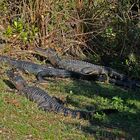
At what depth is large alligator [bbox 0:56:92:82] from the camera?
9.73m

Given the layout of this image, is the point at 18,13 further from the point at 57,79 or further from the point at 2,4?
the point at 57,79

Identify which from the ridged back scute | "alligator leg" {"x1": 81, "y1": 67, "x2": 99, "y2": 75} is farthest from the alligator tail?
"alligator leg" {"x1": 81, "y1": 67, "x2": 99, "y2": 75}

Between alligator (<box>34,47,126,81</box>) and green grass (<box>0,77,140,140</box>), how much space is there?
139 cm

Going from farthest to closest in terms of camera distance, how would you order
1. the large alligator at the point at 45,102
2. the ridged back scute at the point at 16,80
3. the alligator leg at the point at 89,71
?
the alligator leg at the point at 89,71 < the ridged back scute at the point at 16,80 < the large alligator at the point at 45,102

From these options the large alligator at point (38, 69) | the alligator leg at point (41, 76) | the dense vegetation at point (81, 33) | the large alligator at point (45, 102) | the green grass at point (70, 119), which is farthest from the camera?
the large alligator at point (38, 69)

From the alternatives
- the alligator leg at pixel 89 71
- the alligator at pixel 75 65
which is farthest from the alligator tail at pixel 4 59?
the alligator leg at pixel 89 71

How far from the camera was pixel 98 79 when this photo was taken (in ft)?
33.3

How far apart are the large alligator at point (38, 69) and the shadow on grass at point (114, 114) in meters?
0.33

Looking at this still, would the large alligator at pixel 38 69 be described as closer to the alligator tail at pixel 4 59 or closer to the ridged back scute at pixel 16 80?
the alligator tail at pixel 4 59

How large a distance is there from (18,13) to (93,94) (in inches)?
132

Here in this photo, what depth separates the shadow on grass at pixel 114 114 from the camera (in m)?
6.88

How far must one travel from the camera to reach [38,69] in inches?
389

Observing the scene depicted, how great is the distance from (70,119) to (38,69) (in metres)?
2.85

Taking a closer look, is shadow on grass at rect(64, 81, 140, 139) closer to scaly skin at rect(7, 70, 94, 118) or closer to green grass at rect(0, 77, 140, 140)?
green grass at rect(0, 77, 140, 140)
